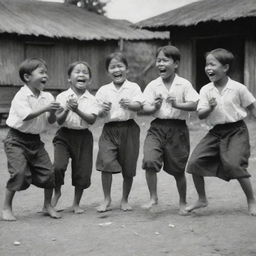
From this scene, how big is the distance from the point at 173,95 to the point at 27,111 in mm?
1405

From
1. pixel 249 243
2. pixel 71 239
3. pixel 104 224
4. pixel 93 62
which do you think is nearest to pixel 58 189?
pixel 104 224

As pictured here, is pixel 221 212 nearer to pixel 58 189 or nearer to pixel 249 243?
pixel 249 243

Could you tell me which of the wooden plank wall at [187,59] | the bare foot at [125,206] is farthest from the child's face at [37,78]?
the wooden plank wall at [187,59]

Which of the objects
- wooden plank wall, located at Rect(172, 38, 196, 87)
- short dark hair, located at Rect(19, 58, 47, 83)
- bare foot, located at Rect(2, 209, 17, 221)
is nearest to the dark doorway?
wooden plank wall, located at Rect(172, 38, 196, 87)

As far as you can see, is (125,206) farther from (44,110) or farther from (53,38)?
(53,38)

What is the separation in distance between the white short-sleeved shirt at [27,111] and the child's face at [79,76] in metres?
0.32

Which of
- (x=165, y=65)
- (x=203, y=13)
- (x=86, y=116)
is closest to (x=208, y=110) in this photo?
(x=165, y=65)

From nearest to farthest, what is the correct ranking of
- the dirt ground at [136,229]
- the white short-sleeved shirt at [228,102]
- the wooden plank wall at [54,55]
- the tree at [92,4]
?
the dirt ground at [136,229], the white short-sleeved shirt at [228,102], the wooden plank wall at [54,55], the tree at [92,4]

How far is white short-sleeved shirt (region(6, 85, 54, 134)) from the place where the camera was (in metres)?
4.80

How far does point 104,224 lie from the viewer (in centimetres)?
457

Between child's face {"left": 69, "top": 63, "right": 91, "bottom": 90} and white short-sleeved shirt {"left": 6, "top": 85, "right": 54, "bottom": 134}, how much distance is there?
0.32 metres

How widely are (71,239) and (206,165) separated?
1.61m

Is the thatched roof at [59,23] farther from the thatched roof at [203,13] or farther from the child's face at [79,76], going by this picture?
the child's face at [79,76]

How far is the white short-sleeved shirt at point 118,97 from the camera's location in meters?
5.12
